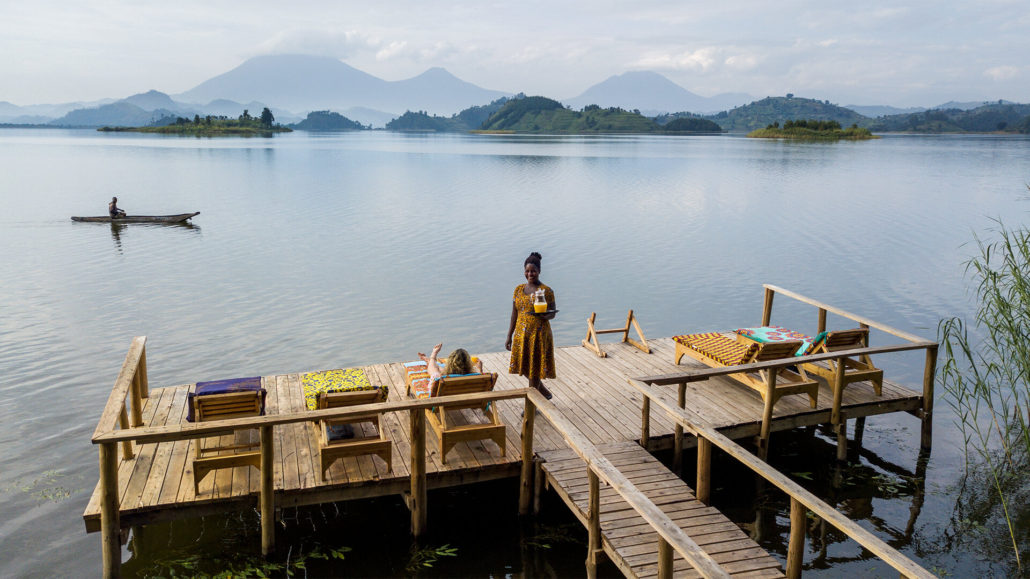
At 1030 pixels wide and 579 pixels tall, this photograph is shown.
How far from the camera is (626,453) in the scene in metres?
9.12

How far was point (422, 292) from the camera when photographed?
22984mm

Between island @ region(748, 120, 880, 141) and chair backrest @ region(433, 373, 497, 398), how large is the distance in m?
156

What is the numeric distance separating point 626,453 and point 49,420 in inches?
417

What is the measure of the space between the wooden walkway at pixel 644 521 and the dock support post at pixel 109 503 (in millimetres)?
4822

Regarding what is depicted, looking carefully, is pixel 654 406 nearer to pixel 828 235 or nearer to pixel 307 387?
pixel 307 387

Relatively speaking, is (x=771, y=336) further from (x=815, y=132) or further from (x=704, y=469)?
(x=815, y=132)

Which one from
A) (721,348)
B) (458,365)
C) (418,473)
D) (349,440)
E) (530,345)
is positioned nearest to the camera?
(418,473)

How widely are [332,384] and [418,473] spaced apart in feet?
6.17

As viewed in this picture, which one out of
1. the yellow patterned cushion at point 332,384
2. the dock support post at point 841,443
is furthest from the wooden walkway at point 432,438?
the yellow patterned cushion at point 332,384

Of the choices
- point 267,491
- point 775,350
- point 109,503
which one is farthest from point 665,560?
point 109,503

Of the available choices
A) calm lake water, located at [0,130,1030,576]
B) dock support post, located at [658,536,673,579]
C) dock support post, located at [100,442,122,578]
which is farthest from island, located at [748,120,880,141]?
dock support post, located at [100,442,122,578]

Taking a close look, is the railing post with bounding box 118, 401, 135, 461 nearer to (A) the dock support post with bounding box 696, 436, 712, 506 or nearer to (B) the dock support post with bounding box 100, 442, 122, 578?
(B) the dock support post with bounding box 100, 442, 122, 578

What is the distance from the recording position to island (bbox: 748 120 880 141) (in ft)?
498

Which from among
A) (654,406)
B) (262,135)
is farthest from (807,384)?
(262,135)
